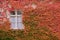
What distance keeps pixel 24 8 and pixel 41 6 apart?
61 centimetres

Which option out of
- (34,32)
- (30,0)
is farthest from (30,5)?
(34,32)

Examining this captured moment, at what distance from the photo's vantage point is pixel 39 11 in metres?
12.3

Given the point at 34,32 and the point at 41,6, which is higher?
the point at 41,6

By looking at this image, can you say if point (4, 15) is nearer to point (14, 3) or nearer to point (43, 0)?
point (14, 3)

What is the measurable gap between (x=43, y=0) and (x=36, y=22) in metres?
0.83

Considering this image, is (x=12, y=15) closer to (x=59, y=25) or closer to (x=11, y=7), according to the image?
(x=11, y=7)

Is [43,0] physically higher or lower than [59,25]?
higher

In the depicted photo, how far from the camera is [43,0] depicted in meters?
12.3

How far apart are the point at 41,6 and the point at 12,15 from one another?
111 cm

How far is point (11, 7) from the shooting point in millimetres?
12359

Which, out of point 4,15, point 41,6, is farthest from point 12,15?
point 41,6

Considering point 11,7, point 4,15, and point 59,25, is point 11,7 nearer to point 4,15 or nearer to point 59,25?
point 4,15

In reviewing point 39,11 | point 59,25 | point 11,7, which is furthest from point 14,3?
point 59,25

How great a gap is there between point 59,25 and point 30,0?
54.1 inches
